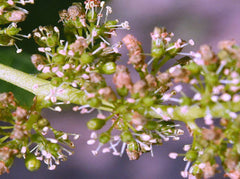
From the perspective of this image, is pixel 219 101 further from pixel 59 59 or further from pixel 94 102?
pixel 59 59

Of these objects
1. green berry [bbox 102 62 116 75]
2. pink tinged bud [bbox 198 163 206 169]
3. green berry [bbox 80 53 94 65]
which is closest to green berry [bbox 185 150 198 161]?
pink tinged bud [bbox 198 163 206 169]

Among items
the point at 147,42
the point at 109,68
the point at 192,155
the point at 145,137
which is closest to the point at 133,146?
the point at 145,137

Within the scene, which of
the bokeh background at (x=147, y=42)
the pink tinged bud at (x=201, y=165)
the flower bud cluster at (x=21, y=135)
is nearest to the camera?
the pink tinged bud at (x=201, y=165)

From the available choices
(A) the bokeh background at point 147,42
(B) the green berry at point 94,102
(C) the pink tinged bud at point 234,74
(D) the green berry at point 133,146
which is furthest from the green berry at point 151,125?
(A) the bokeh background at point 147,42

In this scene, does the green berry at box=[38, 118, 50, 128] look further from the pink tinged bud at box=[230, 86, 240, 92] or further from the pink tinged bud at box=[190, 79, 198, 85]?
the pink tinged bud at box=[230, 86, 240, 92]

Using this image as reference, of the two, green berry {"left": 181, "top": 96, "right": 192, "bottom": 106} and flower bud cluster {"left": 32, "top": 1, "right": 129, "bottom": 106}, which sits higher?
flower bud cluster {"left": 32, "top": 1, "right": 129, "bottom": 106}

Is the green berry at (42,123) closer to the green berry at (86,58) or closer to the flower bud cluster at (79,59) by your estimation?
the flower bud cluster at (79,59)

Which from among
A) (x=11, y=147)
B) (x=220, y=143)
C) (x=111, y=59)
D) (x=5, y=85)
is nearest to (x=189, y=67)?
(x=220, y=143)
